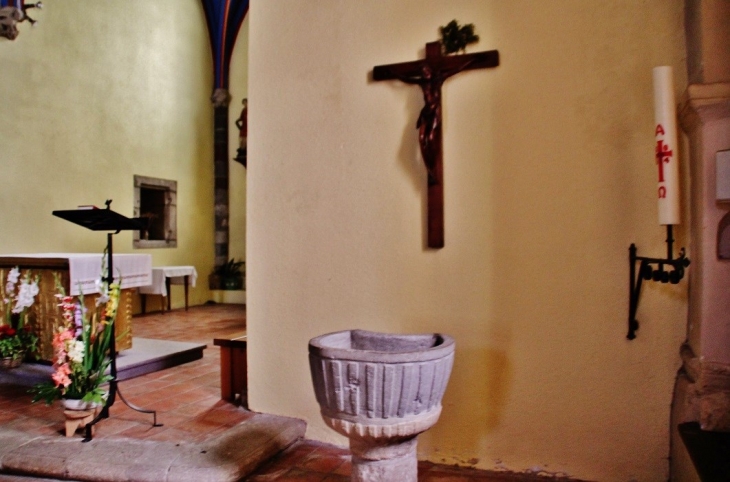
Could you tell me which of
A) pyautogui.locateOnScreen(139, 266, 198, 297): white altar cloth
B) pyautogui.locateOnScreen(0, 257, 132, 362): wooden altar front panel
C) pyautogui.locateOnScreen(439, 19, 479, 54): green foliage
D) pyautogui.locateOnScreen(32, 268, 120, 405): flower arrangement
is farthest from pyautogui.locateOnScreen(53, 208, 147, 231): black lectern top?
pyautogui.locateOnScreen(139, 266, 198, 297): white altar cloth

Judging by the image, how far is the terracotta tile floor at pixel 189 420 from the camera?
2.34 meters

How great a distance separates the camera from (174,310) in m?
7.97

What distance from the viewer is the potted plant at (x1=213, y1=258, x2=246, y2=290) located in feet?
29.4

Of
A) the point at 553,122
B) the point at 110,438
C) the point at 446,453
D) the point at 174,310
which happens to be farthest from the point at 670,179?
the point at 174,310

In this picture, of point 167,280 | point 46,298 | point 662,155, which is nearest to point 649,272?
point 662,155

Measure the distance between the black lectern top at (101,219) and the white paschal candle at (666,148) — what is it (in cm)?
245

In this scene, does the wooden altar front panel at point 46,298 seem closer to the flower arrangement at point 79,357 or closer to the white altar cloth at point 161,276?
the flower arrangement at point 79,357

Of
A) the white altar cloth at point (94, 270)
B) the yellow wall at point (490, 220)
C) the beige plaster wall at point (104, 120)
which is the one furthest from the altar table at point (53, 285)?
the beige plaster wall at point (104, 120)

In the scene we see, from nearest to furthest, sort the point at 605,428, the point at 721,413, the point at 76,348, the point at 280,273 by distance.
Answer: the point at 721,413 → the point at 605,428 → the point at 76,348 → the point at 280,273

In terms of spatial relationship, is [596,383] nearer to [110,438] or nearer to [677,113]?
[677,113]

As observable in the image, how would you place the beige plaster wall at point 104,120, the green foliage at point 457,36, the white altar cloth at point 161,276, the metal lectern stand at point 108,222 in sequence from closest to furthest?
the green foliage at point 457,36, the metal lectern stand at point 108,222, the beige plaster wall at point 104,120, the white altar cloth at point 161,276

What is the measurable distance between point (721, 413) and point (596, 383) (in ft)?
1.55

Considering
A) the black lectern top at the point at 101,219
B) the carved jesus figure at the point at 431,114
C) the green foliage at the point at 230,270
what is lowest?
the green foliage at the point at 230,270

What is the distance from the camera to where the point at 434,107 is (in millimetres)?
2436
